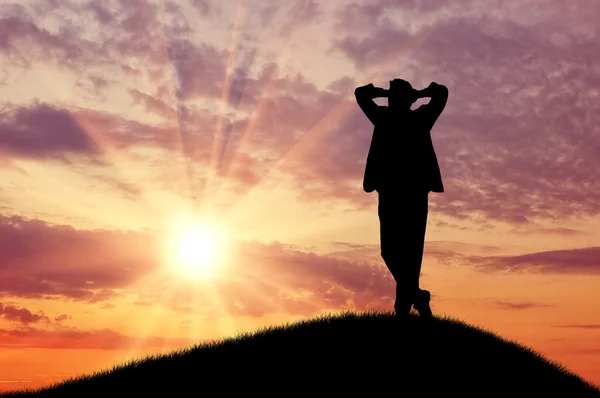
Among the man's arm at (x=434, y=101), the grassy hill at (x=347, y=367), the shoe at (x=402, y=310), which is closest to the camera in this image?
the grassy hill at (x=347, y=367)

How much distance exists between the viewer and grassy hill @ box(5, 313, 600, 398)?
15.5 meters

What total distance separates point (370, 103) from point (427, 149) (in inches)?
67.6

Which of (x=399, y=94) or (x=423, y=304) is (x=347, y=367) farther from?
(x=399, y=94)

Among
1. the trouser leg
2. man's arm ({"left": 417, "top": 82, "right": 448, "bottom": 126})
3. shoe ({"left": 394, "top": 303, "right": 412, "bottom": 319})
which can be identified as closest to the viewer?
the trouser leg

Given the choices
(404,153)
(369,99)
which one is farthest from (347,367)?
(369,99)

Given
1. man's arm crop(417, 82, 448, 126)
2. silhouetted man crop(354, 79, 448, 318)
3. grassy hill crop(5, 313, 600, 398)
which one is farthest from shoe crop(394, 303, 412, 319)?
man's arm crop(417, 82, 448, 126)

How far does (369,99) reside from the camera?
17.9 metres

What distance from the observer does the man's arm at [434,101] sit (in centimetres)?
1772

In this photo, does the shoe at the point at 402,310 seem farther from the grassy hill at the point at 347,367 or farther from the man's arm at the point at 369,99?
the man's arm at the point at 369,99

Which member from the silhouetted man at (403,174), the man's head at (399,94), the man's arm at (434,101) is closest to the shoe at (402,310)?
the silhouetted man at (403,174)

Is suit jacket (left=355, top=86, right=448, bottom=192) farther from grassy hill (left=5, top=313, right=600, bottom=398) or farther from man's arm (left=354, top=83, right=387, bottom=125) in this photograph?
grassy hill (left=5, top=313, right=600, bottom=398)

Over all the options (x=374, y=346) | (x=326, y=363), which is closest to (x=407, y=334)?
(x=374, y=346)

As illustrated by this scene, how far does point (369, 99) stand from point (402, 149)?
59.3 inches

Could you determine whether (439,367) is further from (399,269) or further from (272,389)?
(272,389)
